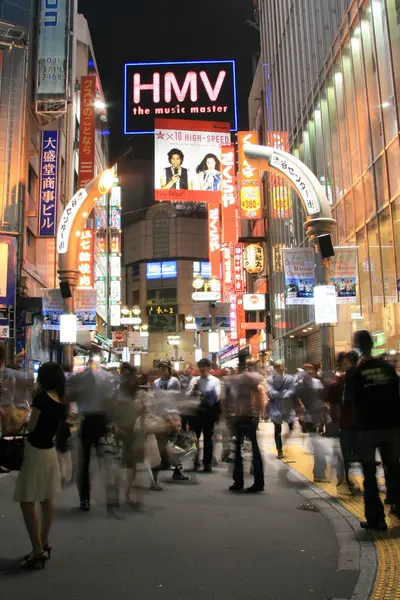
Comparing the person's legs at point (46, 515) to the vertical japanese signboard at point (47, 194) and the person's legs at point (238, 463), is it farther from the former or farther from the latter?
the vertical japanese signboard at point (47, 194)

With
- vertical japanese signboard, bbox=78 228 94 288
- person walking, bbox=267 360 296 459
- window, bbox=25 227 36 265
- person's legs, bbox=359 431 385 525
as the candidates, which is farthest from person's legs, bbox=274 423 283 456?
vertical japanese signboard, bbox=78 228 94 288

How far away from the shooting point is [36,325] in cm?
2589

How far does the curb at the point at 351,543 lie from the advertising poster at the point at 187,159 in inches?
710

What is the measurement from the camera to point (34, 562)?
16.5 ft

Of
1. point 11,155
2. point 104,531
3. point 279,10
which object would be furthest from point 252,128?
point 104,531

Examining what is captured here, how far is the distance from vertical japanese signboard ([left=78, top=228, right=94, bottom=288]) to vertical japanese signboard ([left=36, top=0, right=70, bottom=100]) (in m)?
9.47

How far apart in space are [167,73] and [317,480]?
72.4ft

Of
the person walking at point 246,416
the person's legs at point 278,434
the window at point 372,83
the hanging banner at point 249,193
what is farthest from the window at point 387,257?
the hanging banner at point 249,193

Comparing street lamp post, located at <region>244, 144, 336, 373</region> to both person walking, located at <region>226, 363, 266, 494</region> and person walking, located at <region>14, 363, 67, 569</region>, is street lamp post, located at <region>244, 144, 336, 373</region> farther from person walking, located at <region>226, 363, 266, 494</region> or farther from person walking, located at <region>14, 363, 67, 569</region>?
person walking, located at <region>14, 363, 67, 569</region>

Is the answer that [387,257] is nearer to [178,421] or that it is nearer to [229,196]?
[178,421]

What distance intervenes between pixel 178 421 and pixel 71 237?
7246mm

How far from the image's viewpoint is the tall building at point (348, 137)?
16516 mm

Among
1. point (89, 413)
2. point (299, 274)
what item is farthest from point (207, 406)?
point (299, 274)

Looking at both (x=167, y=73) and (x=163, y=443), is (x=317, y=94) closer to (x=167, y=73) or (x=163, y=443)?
(x=167, y=73)
